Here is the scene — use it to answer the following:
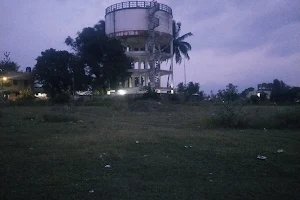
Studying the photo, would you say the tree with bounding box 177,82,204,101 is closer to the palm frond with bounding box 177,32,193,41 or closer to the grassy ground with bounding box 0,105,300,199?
the palm frond with bounding box 177,32,193,41

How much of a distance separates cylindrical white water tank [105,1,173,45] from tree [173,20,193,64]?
7.27 m

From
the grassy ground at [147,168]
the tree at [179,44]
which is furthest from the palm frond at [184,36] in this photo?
the grassy ground at [147,168]

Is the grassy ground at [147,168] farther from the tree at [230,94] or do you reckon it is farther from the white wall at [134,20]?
the white wall at [134,20]

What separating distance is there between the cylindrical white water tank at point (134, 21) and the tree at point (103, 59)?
2.64 meters

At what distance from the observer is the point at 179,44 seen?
163ft

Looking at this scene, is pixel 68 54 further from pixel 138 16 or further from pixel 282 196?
pixel 282 196

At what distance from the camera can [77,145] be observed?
761 centimetres

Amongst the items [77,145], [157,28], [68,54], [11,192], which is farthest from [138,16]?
[11,192]

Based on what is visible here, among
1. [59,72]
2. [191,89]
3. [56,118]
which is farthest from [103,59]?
[56,118]

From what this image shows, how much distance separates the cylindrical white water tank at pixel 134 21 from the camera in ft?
131

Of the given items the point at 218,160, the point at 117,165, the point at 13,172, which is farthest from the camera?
the point at 218,160

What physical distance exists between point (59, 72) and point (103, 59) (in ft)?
21.1

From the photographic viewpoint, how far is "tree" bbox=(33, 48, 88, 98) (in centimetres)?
3941

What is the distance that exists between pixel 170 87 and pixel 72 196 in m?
40.3
